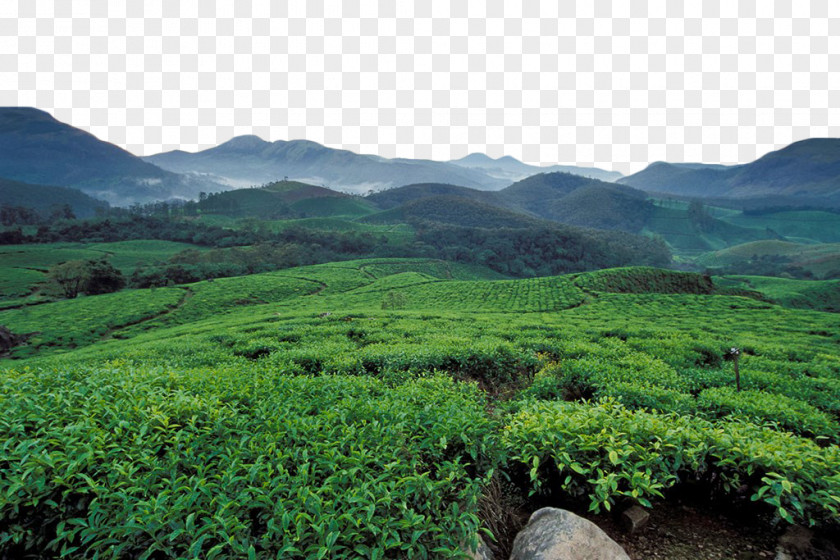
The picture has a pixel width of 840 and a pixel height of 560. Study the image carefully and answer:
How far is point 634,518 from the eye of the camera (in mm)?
5664

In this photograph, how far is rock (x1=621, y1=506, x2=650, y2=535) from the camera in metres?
5.63

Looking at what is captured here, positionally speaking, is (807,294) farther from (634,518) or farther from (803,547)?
(634,518)

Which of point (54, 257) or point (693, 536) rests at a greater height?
point (693, 536)

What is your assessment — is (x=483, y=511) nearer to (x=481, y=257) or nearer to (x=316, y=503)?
(x=316, y=503)

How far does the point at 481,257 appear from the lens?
162500mm

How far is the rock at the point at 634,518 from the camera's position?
563 centimetres

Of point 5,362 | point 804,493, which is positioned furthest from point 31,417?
point 5,362

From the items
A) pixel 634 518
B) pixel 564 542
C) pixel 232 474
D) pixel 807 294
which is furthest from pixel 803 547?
pixel 807 294

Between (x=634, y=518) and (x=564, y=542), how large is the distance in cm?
148

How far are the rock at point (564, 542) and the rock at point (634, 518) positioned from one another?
1.98 feet

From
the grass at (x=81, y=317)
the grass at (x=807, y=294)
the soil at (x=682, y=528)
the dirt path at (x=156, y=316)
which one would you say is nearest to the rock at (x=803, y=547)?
the soil at (x=682, y=528)

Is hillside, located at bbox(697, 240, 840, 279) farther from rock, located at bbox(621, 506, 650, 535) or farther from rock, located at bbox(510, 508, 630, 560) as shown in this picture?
rock, located at bbox(510, 508, 630, 560)

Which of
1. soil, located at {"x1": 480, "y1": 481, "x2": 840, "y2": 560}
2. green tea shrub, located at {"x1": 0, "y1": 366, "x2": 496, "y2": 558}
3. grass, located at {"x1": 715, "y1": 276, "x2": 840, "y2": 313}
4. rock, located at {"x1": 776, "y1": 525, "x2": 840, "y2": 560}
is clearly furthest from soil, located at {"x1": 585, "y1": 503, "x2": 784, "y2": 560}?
grass, located at {"x1": 715, "y1": 276, "x2": 840, "y2": 313}

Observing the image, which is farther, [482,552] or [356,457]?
[356,457]
